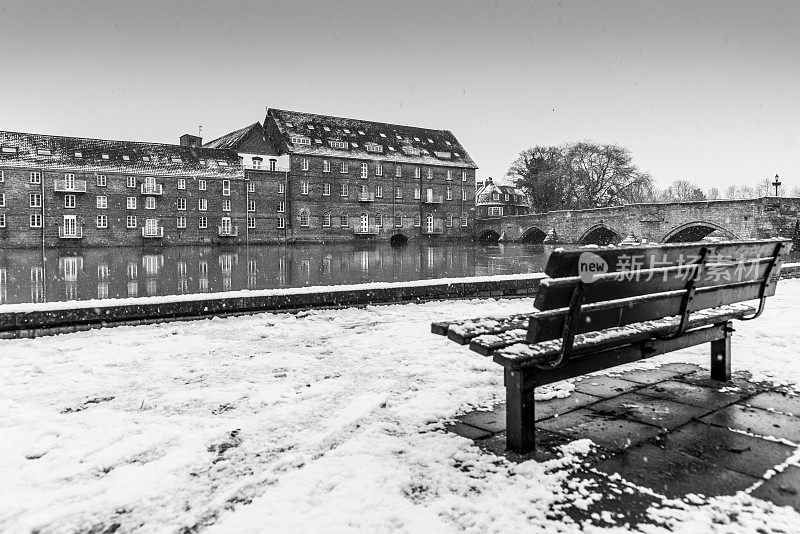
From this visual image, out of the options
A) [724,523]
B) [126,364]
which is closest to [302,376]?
[126,364]

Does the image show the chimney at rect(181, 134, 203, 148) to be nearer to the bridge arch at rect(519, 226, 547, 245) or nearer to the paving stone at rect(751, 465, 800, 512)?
the bridge arch at rect(519, 226, 547, 245)

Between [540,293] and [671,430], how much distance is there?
1.23 meters

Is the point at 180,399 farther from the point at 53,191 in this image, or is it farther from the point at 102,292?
the point at 53,191

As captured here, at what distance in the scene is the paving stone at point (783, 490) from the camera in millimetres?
2223

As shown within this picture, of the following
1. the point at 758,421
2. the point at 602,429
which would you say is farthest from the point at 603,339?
the point at 758,421

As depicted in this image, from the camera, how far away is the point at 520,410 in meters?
2.68

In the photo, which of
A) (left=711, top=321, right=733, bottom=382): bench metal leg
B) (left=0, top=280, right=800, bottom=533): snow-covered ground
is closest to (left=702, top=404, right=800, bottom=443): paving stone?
(left=711, top=321, right=733, bottom=382): bench metal leg

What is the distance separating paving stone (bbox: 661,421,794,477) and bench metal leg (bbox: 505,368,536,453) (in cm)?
71

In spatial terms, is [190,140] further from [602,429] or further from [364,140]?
[602,429]

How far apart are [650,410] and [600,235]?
48100 mm

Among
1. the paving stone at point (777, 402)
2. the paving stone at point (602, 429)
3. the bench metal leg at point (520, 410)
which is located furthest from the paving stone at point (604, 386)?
the bench metal leg at point (520, 410)

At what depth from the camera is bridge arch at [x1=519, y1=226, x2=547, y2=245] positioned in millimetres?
52406

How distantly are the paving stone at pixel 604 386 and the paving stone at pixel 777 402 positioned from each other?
27.1 inches

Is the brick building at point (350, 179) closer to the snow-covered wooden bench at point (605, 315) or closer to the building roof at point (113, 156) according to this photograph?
the building roof at point (113, 156)
